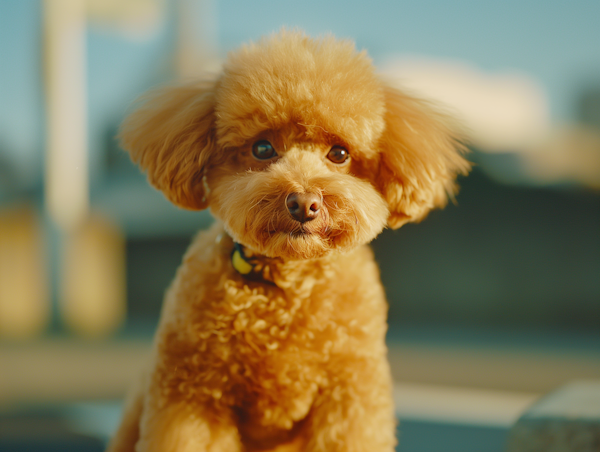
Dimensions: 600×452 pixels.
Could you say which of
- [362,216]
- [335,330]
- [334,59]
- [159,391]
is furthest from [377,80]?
[159,391]

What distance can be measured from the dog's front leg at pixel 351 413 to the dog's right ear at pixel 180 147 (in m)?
0.41

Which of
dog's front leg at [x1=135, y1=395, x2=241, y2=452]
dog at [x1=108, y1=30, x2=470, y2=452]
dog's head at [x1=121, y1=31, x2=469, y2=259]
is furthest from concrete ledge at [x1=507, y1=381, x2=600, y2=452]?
dog's front leg at [x1=135, y1=395, x2=241, y2=452]

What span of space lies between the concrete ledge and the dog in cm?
43

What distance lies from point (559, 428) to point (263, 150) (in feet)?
2.98

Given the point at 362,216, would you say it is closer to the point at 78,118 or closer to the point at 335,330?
the point at 335,330

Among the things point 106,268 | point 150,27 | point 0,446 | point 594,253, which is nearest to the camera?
point 0,446

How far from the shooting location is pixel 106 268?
3.89 metres

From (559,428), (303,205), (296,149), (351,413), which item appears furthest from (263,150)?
(559,428)

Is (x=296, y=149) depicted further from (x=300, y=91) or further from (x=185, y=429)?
(x=185, y=429)

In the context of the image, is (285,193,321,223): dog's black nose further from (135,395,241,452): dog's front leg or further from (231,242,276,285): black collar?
(135,395,241,452): dog's front leg

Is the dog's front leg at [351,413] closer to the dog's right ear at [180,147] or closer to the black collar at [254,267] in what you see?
the black collar at [254,267]

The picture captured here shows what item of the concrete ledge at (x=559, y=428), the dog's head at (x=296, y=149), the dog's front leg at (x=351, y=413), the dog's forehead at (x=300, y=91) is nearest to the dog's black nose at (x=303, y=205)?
the dog's head at (x=296, y=149)

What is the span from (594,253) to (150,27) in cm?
318

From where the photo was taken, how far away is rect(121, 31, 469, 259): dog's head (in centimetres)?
84
